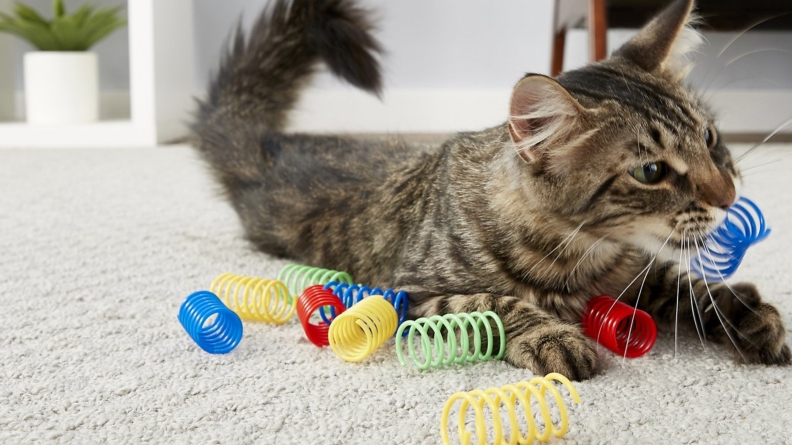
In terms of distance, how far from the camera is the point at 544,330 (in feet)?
3.69

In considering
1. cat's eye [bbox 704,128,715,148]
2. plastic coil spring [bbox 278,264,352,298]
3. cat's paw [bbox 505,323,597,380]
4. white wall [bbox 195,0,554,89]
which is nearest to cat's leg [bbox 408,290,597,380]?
cat's paw [bbox 505,323,597,380]

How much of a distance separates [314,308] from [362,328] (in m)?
0.09

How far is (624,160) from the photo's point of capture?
109 centimetres

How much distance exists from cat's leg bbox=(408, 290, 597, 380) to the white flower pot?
10.3 ft

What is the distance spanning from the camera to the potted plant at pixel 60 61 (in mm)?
3707

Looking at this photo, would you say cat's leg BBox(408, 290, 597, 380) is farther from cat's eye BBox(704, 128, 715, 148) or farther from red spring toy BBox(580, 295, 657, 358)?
cat's eye BBox(704, 128, 715, 148)

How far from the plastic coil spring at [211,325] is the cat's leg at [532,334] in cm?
32

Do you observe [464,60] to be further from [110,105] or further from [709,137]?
[709,137]

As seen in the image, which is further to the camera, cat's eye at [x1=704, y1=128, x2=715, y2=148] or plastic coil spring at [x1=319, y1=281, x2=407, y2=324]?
plastic coil spring at [x1=319, y1=281, x2=407, y2=324]

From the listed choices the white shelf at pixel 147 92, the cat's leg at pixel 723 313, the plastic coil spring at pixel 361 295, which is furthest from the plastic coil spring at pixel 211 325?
the white shelf at pixel 147 92

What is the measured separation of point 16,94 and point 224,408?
13.7ft

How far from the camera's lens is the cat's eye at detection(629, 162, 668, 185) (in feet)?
3.54

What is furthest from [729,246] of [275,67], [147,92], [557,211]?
[147,92]

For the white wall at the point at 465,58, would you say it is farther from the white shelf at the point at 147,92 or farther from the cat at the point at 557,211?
the cat at the point at 557,211
